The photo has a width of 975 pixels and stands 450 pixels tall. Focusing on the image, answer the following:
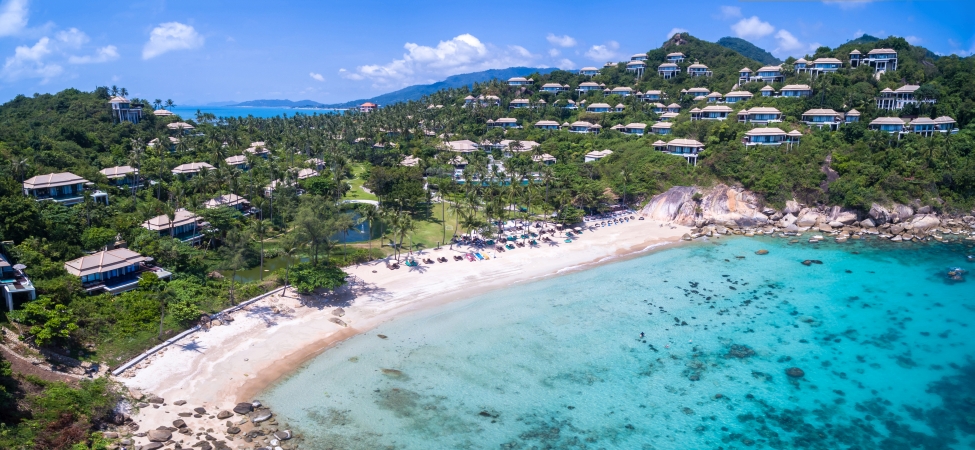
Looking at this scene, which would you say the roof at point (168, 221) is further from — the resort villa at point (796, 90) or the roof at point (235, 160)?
the resort villa at point (796, 90)

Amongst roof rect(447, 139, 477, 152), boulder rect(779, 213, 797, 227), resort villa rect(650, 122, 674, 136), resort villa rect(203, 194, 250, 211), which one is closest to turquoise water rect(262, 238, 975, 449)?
boulder rect(779, 213, 797, 227)

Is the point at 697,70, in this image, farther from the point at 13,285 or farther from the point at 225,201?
the point at 13,285

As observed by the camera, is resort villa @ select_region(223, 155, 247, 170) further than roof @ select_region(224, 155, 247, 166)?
Yes

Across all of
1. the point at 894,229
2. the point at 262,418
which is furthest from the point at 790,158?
the point at 262,418

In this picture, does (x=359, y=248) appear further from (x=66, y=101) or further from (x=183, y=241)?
(x=66, y=101)

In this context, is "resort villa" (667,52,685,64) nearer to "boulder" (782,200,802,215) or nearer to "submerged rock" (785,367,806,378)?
"boulder" (782,200,802,215)
